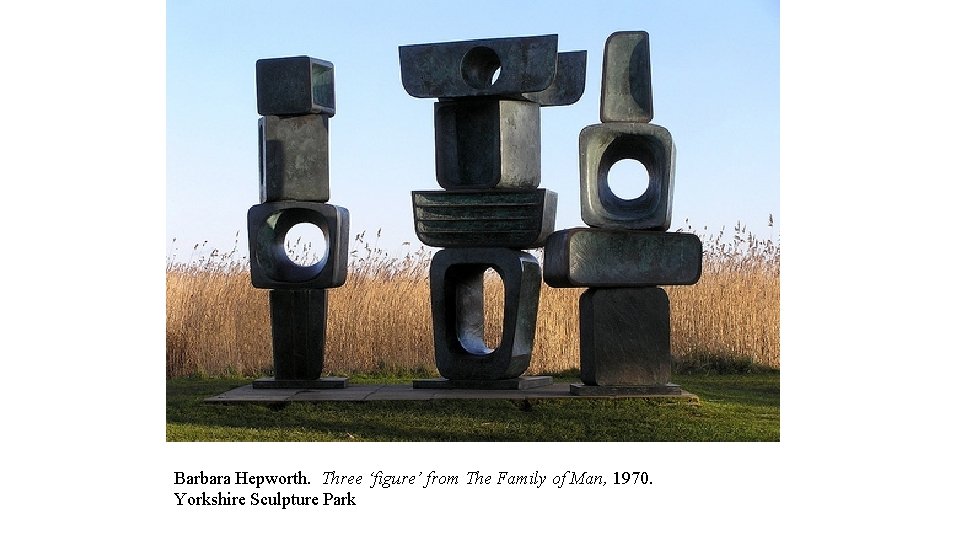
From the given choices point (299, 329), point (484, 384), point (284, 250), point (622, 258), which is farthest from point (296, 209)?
point (622, 258)

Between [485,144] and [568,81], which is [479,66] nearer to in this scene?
[485,144]

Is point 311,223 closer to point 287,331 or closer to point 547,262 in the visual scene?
point 287,331

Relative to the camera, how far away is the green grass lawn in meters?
8.96

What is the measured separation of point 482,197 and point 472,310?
37.3 inches

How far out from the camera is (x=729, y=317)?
1298 centimetres

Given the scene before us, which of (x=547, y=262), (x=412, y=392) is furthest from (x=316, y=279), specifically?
(x=547, y=262)

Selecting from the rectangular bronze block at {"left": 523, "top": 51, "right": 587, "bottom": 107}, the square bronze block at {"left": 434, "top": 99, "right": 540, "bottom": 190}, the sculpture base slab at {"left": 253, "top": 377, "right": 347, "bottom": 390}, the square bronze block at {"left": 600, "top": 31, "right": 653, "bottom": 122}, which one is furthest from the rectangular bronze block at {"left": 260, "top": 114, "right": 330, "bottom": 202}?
the square bronze block at {"left": 600, "top": 31, "right": 653, "bottom": 122}

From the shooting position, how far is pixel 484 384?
10.2 meters

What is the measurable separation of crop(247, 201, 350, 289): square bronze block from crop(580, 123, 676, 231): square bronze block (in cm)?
197

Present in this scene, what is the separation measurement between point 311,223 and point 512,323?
178 centimetres

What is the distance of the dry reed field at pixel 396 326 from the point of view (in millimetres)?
12773

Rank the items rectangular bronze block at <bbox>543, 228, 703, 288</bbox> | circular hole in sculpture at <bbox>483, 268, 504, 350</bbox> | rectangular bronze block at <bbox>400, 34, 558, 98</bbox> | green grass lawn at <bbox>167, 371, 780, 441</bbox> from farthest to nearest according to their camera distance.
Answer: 1. circular hole in sculpture at <bbox>483, 268, 504, 350</bbox>
2. rectangular bronze block at <bbox>400, 34, 558, 98</bbox>
3. rectangular bronze block at <bbox>543, 228, 703, 288</bbox>
4. green grass lawn at <bbox>167, 371, 780, 441</bbox>

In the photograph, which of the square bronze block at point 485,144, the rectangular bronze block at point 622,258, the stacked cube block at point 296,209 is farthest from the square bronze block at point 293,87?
the rectangular bronze block at point 622,258

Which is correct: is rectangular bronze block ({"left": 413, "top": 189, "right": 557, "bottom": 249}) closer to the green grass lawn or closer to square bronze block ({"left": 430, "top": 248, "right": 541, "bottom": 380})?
square bronze block ({"left": 430, "top": 248, "right": 541, "bottom": 380})
